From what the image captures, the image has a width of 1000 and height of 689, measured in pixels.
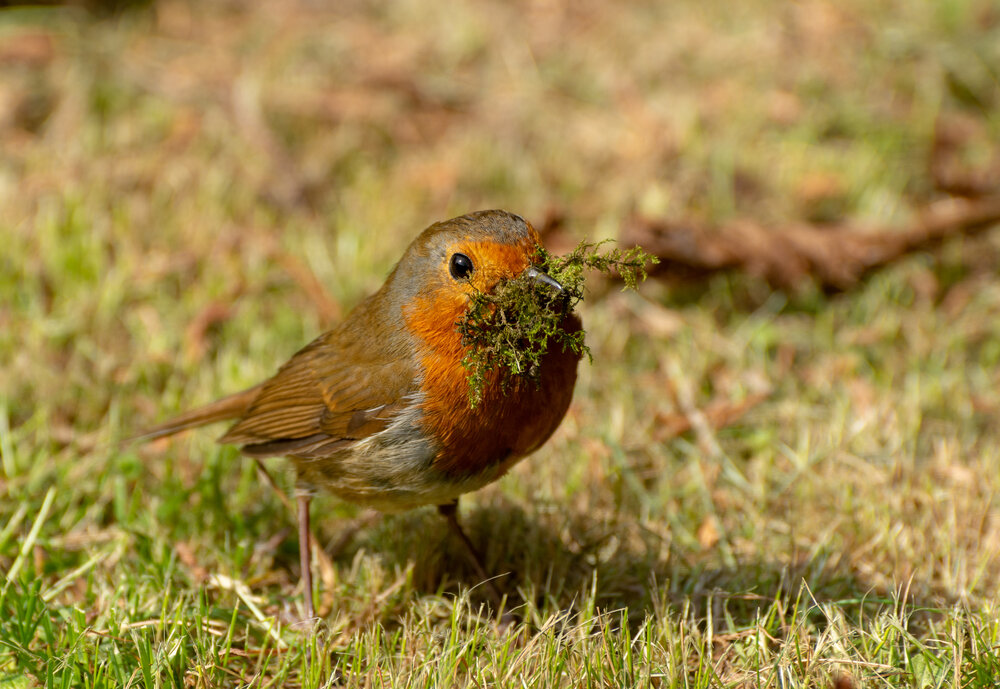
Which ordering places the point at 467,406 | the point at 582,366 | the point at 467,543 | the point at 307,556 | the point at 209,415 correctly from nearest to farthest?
the point at 467,406
the point at 307,556
the point at 467,543
the point at 209,415
the point at 582,366

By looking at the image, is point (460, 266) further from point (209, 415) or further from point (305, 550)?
point (209, 415)

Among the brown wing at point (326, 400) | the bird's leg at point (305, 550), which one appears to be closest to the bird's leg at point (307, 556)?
the bird's leg at point (305, 550)

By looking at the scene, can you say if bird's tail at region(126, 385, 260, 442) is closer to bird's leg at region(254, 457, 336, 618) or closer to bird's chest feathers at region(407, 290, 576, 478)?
bird's leg at region(254, 457, 336, 618)

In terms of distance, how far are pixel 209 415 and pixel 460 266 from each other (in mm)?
1293

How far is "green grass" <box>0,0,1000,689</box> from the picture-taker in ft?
9.56

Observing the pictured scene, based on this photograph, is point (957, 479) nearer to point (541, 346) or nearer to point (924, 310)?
point (924, 310)

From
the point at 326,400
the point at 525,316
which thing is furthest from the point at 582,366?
the point at 525,316

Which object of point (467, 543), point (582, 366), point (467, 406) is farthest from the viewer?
point (582, 366)

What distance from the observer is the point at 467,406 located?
2.84 m

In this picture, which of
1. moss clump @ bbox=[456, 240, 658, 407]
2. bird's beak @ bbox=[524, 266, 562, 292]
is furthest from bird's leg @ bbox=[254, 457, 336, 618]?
bird's beak @ bbox=[524, 266, 562, 292]

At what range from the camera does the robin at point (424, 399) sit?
282 cm

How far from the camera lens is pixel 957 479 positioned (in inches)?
145

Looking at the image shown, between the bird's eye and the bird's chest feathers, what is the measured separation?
72mm

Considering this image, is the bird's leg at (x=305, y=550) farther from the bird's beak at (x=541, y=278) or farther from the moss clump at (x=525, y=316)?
the bird's beak at (x=541, y=278)
